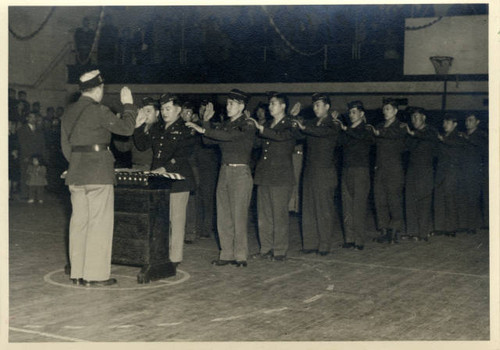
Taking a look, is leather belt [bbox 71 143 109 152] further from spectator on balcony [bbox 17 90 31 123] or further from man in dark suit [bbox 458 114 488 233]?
spectator on balcony [bbox 17 90 31 123]

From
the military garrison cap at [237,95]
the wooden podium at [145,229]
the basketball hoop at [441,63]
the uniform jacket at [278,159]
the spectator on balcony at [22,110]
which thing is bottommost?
the wooden podium at [145,229]

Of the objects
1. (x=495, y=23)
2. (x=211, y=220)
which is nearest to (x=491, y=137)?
(x=495, y=23)

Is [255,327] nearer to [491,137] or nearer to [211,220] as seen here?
[491,137]

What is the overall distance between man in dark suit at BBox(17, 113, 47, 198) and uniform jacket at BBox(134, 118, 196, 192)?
6.87 metres

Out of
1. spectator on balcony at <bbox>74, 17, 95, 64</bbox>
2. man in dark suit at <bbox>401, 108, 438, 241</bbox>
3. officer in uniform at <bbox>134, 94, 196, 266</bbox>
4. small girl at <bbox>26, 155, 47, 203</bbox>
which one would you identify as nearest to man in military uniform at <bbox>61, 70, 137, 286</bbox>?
officer in uniform at <bbox>134, 94, 196, 266</bbox>

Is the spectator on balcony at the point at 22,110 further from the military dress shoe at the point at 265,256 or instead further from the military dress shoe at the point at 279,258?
the military dress shoe at the point at 279,258

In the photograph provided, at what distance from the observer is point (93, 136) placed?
19.5 ft

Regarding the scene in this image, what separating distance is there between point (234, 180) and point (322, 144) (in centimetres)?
134

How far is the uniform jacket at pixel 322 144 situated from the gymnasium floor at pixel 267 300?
1077 millimetres

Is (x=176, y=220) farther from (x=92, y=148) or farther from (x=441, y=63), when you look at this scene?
(x=441, y=63)

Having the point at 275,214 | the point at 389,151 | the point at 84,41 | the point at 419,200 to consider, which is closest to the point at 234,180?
the point at 275,214

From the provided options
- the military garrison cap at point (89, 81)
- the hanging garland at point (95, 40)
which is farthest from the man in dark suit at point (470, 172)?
the hanging garland at point (95, 40)

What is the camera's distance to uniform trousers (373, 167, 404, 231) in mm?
8938

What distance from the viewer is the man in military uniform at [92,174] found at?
19.4 ft
